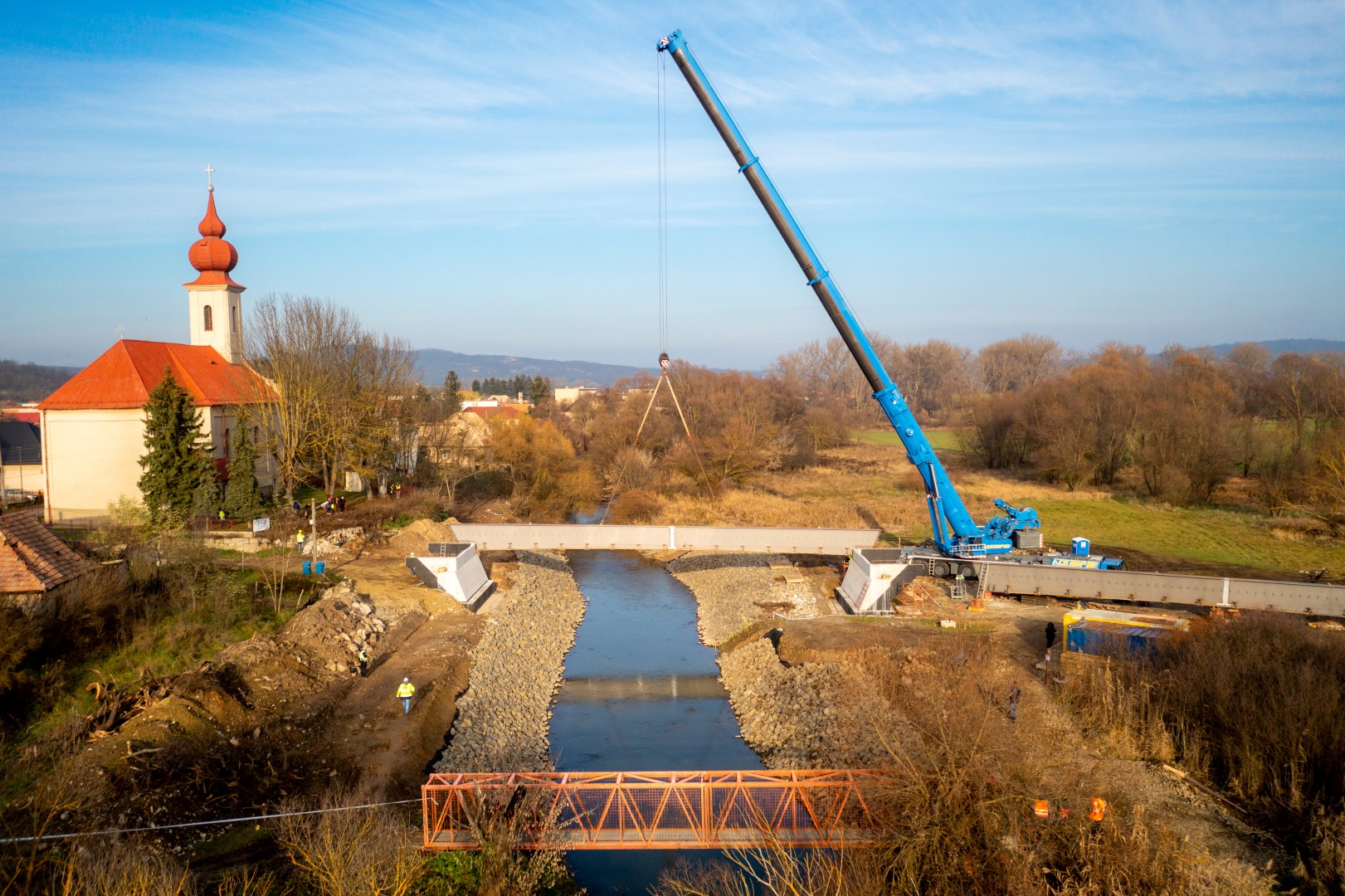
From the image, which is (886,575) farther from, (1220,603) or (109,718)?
(109,718)

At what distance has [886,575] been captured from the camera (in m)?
23.3

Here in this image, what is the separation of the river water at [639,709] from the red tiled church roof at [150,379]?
56.0 ft

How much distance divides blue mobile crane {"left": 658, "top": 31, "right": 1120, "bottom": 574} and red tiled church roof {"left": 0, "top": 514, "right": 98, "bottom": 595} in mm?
17095

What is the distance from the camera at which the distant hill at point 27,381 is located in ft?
350

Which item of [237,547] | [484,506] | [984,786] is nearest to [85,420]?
[237,547]

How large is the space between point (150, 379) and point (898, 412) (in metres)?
27.2

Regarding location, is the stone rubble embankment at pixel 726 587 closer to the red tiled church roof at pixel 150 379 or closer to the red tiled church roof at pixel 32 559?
the red tiled church roof at pixel 32 559

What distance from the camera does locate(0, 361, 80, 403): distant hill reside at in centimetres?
10675

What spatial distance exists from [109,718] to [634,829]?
927 centimetres

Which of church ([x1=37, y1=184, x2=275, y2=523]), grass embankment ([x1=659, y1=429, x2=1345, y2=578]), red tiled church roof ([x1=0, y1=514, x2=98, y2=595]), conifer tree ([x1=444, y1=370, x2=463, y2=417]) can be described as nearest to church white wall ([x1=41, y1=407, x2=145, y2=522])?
church ([x1=37, y1=184, x2=275, y2=523])

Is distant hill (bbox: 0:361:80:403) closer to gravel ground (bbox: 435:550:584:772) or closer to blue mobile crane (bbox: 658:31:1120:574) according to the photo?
gravel ground (bbox: 435:550:584:772)

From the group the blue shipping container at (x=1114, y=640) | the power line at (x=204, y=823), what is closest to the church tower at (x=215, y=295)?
the power line at (x=204, y=823)

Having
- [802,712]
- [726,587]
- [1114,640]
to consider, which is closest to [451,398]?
[726,587]

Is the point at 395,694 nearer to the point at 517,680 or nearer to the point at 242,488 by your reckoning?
the point at 517,680
